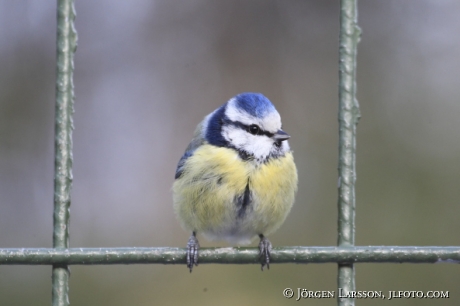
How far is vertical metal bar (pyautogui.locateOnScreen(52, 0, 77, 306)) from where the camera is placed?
1080 mm

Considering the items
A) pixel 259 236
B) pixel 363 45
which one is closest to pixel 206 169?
pixel 259 236

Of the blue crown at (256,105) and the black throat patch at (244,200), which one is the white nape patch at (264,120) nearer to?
the blue crown at (256,105)

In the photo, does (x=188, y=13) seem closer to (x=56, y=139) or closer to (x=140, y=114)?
(x=140, y=114)

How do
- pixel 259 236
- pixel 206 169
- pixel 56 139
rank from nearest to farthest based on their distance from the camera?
pixel 56 139, pixel 206 169, pixel 259 236

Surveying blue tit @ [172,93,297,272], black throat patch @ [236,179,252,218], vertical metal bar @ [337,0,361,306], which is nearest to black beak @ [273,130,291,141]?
blue tit @ [172,93,297,272]

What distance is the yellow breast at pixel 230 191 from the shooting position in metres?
1.68

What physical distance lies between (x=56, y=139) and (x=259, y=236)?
0.93 m

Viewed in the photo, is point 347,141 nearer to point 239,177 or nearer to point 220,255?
point 220,255

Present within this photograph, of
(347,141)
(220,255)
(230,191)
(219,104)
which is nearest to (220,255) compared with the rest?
(220,255)

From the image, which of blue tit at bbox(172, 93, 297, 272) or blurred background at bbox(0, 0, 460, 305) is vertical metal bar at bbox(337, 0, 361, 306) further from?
blurred background at bbox(0, 0, 460, 305)

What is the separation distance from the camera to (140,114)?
278cm

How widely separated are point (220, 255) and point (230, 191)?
56 cm

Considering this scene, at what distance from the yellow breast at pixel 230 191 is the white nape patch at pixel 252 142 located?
3cm

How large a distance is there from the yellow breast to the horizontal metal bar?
565mm
